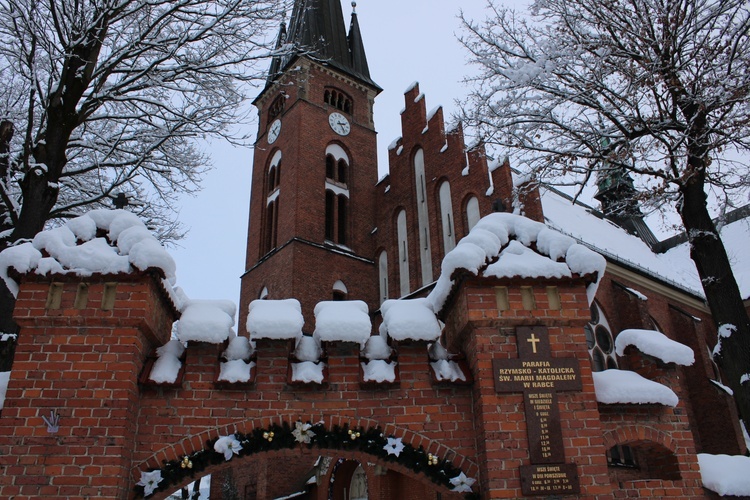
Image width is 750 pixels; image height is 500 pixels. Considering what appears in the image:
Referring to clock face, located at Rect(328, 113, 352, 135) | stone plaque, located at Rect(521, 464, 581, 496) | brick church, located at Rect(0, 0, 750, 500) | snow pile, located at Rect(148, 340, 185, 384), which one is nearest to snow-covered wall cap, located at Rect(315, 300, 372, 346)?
brick church, located at Rect(0, 0, 750, 500)

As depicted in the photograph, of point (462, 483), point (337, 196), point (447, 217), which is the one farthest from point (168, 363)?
point (337, 196)

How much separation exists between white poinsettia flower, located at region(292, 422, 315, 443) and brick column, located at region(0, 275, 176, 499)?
103 centimetres

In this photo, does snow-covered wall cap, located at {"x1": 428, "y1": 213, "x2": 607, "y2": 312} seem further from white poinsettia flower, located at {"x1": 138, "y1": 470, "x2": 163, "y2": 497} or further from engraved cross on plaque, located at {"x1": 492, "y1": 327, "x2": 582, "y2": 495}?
white poinsettia flower, located at {"x1": 138, "y1": 470, "x2": 163, "y2": 497}

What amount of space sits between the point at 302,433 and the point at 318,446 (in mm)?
158

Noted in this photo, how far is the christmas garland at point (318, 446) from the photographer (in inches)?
159

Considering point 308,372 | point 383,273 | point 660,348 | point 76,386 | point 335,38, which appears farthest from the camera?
point 335,38

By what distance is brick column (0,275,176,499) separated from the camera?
12.2ft

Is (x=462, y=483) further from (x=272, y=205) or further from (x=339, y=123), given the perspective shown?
(x=339, y=123)

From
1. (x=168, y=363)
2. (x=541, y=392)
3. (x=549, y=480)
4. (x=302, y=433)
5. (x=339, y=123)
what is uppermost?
(x=339, y=123)

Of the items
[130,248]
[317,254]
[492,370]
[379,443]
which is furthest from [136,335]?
[317,254]

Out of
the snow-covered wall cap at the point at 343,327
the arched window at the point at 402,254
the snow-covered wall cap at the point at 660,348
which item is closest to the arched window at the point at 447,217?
the arched window at the point at 402,254

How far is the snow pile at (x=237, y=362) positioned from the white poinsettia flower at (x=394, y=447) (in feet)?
3.34

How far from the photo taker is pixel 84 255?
13.4 ft

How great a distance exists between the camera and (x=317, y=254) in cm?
1900
